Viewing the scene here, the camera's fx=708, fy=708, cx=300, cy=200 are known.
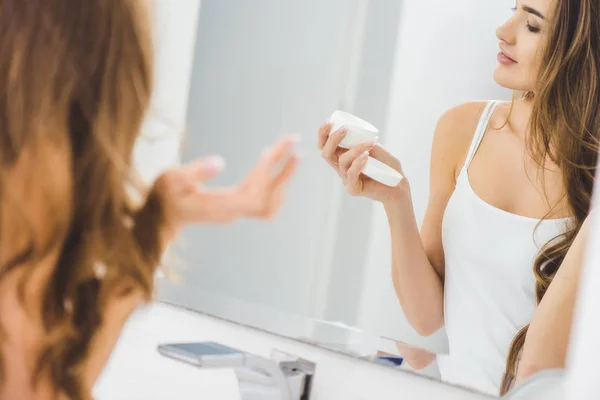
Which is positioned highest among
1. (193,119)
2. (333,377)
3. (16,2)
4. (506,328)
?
(16,2)

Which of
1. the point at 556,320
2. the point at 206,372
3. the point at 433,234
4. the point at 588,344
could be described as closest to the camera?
the point at 588,344

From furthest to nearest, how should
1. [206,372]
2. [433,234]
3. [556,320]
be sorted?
[206,372], [433,234], [556,320]

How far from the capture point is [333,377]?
2.44 feet

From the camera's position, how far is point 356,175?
72cm

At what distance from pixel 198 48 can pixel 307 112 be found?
0.16 metres

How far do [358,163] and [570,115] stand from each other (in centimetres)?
20

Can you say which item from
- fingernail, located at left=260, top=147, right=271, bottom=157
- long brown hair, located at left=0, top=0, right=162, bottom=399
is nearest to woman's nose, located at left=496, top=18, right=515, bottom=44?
fingernail, located at left=260, top=147, right=271, bottom=157

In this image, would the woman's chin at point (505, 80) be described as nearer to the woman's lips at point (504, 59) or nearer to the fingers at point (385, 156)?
the woman's lips at point (504, 59)

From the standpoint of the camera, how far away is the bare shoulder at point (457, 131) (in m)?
0.70

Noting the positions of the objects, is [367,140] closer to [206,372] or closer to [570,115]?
[570,115]

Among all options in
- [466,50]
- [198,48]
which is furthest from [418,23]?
[198,48]

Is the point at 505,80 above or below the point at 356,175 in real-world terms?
above

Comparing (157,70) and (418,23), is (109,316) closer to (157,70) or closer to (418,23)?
(157,70)

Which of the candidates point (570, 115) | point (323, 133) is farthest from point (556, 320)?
point (323, 133)
